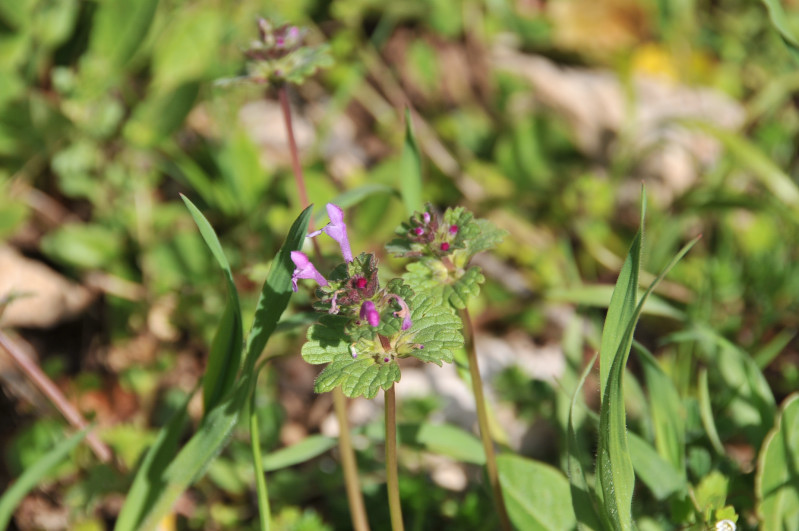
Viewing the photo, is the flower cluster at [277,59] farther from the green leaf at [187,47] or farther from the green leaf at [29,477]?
the green leaf at [187,47]

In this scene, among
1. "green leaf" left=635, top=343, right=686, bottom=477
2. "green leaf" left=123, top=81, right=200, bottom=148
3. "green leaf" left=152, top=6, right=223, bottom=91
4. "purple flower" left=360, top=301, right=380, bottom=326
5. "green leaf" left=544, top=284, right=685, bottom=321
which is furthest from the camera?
"green leaf" left=152, top=6, right=223, bottom=91

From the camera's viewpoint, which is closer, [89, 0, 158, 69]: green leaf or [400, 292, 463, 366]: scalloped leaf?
[400, 292, 463, 366]: scalloped leaf

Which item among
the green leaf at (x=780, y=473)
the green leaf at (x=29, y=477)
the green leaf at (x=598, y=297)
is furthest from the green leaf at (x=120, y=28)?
the green leaf at (x=780, y=473)

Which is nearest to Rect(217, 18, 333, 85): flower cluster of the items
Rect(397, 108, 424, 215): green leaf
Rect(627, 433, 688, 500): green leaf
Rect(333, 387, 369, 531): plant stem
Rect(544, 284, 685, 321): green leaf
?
Rect(397, 108, 424, 215): green leaf

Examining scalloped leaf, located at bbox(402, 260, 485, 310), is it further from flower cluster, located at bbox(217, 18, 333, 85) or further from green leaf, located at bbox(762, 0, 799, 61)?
green leaf, located at bbox(762, 0, 799, 61)

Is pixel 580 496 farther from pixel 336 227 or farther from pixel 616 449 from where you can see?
pixel 336 227

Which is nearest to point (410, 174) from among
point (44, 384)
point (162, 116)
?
point (44, 384)
